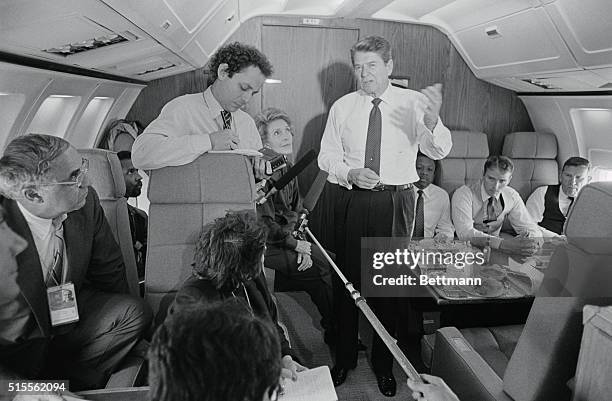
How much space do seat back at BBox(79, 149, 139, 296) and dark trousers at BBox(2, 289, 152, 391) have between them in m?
0.46

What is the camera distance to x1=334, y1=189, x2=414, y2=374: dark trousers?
8.68ft

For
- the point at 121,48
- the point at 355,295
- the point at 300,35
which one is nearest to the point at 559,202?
the point at 300,35

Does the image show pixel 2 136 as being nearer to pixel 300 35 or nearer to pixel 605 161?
pixel 300 35

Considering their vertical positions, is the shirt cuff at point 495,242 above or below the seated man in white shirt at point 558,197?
below

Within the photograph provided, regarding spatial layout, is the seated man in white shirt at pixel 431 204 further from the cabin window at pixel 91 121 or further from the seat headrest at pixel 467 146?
the cabin window at pixel 91 121

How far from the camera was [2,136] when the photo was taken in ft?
7.31

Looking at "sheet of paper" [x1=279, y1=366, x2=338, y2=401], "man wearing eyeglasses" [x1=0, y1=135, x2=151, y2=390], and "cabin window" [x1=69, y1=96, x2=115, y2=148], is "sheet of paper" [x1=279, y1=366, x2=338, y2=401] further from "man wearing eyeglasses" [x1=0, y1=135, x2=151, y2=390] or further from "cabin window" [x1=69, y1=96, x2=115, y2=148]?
"cabin window" [x1=69, y1=96, x2=115, y2=148]

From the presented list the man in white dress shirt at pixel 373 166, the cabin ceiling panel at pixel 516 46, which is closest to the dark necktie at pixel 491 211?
the cabin ceiling panel at pixel 516 46

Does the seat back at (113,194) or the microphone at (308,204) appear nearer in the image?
the seat back at (113,194)

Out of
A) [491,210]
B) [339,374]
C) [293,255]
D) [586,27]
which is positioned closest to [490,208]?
[491,210]

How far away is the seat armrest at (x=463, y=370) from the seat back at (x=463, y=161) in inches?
106

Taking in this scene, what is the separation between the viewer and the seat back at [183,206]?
7.30 feet

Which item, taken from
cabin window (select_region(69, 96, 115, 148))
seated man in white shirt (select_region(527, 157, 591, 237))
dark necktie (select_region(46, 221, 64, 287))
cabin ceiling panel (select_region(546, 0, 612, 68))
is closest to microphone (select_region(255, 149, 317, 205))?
dark necktie (select_region(46, 221, 64, 287))

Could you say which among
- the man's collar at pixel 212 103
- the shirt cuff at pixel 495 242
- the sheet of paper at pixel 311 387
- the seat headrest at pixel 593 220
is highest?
the man's collar at pixel 212 103
